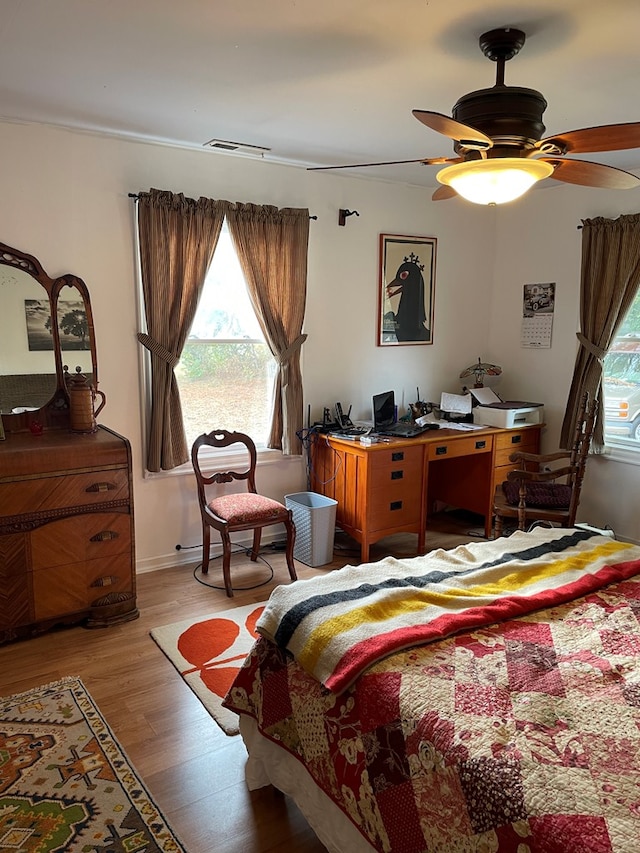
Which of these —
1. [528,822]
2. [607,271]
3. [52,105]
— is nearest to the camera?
[528,822]

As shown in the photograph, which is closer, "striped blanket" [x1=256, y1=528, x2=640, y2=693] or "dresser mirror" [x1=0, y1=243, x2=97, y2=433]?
"striped blanket" [x1=256, y1=528, x2=640, y2=693]

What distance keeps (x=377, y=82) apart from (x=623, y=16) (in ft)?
3.15

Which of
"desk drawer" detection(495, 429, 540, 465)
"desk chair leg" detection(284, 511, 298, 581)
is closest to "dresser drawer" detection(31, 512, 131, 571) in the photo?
"desk chair leg" detection(284, 511, 298, 581)

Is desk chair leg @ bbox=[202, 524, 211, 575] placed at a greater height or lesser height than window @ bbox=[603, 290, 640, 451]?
lesser

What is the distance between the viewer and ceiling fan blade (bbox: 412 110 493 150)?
178 centimetres

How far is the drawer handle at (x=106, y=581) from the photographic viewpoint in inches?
125

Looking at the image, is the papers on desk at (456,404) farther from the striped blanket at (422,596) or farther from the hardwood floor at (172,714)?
the striped blanket at (422,596)

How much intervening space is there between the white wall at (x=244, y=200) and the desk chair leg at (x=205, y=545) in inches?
8.0

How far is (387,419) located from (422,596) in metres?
2.48

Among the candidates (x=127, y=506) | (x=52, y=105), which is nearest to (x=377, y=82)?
(x=52, y=105)

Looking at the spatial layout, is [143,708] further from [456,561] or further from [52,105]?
[52,105]

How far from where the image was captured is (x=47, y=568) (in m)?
3.04

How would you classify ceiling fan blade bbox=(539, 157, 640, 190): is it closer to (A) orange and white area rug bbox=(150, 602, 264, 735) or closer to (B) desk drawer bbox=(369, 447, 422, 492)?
(B) desk drawer bbox=(369, 447, 422, 492)

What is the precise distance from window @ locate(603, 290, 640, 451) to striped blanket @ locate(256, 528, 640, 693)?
206cm
